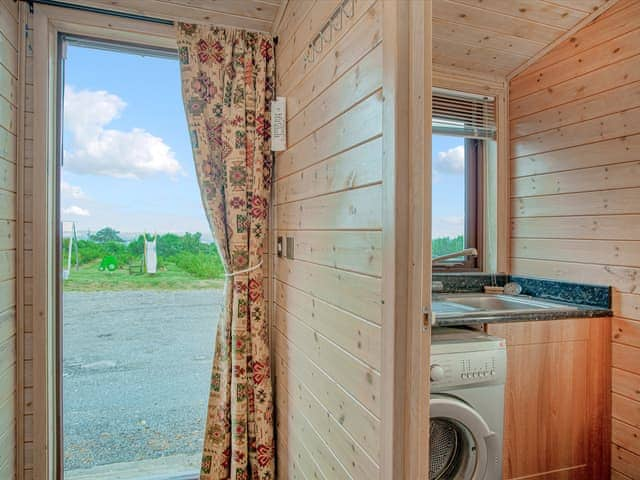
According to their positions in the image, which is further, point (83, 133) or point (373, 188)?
point (83, 133)

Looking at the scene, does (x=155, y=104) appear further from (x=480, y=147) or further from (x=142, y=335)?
(x=480, y=147)

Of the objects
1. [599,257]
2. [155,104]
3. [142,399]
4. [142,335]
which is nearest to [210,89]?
[155,104]

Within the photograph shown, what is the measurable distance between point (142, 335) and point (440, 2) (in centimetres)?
220

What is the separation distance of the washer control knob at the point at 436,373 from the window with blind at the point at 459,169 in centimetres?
99

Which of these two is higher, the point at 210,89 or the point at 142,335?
the point at 210,89

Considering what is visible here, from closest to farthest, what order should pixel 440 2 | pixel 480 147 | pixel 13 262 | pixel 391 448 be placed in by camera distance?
1. pixel 391 448
2. pixel 13 262
3. pixel 440 2
4. pixel 480 147

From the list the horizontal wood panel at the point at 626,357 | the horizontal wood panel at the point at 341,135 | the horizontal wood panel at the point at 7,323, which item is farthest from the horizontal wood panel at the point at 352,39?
the horizontal wood panel at the point at 626,357

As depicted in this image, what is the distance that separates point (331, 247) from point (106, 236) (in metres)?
1.29

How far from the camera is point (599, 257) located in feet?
6.23

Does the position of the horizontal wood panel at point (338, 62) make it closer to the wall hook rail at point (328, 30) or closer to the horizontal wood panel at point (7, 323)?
the wall hook rail at point (328, 30)

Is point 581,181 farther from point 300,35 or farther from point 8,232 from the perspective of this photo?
point 8,232

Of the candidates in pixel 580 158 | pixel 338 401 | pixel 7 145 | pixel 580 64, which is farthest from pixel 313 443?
pixel 580 64

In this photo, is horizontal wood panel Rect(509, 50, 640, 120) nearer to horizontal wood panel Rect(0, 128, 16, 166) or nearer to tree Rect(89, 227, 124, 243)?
tree Rect(89, 227, 124, 243)

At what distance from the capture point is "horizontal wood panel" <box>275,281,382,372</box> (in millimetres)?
1046
